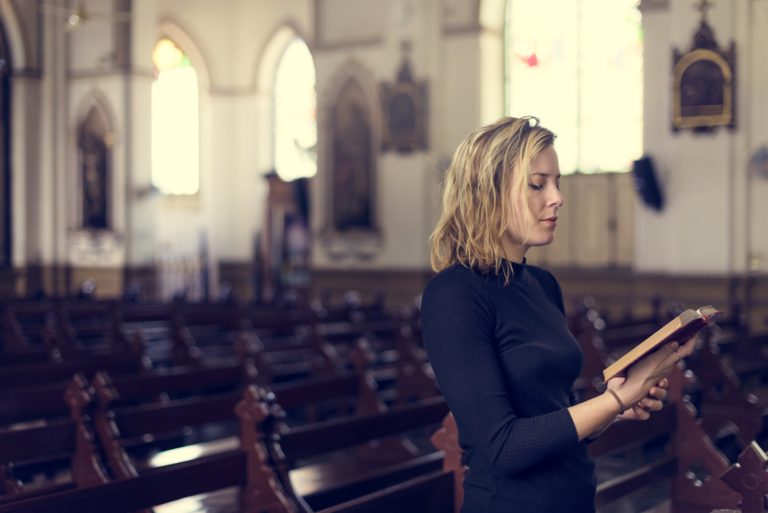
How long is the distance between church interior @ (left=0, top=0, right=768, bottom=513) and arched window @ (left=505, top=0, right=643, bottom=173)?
0.11 feet

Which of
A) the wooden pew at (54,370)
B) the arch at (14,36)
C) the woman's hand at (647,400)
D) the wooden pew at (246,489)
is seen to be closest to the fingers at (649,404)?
the woman's hand at (647,400)

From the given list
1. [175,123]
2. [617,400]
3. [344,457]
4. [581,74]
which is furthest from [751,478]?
[175,123]

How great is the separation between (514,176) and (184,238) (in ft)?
54.0

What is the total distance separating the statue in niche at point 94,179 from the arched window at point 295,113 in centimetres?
312

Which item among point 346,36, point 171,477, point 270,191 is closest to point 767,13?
point 346,36

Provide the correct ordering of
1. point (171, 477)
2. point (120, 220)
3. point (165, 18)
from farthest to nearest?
point (165, 18), point (120, 220), point (171, 477)

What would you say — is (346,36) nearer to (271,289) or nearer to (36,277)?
(271,289)

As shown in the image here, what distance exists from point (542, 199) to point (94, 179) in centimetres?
1519

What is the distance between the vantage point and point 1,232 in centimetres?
1658

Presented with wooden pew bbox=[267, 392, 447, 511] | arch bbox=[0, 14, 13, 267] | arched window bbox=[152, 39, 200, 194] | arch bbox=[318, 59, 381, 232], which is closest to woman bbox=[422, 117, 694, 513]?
wooden pew bbox=[267, 392, 447, 511]

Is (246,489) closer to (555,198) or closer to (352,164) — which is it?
(555,198)

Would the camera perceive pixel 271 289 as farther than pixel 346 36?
Yes

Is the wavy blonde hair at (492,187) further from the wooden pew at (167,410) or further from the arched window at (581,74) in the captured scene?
the arched window at (581,74)

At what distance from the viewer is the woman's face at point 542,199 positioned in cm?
207
